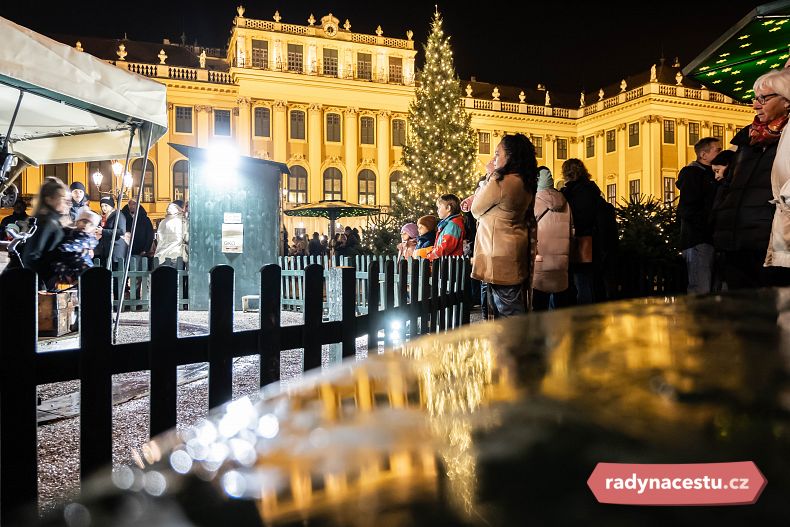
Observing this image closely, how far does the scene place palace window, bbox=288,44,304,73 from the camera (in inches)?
1946

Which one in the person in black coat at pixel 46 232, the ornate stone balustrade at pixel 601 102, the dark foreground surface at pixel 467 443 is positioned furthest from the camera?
the ornate stone balustrade at pixel 601 102

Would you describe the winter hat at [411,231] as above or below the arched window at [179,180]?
below

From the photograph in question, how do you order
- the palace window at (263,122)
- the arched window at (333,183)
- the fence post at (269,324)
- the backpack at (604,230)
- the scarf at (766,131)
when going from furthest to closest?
the arched window at (333,183) < the palace window at (263,122) < the backpack at (604,230) < the scarf at (766,131) < the fence post at (269,324)

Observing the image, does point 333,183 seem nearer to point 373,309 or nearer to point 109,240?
point 109,240

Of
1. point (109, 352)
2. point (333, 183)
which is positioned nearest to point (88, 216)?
point (109, 352)

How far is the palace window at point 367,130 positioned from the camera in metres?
51.4

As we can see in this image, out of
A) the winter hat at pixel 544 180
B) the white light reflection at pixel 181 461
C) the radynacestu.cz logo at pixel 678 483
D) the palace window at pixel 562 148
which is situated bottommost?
the white light reflection at pixel 181 461

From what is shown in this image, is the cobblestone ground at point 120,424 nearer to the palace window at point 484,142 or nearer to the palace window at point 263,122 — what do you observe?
the palace window at point 263,122

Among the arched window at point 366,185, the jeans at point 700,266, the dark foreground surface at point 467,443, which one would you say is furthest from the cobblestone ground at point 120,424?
the arched window at point 366,185

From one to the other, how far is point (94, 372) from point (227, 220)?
28.8 feet

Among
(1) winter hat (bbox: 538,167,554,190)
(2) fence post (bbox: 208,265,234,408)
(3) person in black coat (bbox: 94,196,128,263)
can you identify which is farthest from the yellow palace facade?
(2) fence post (bbox: 208,265,234,408)

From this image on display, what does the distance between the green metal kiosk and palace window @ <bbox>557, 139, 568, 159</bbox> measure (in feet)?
173

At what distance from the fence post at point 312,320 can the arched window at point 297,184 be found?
46843 millimetres

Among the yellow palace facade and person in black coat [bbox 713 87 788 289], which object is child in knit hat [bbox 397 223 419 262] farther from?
the yellow palace facade
